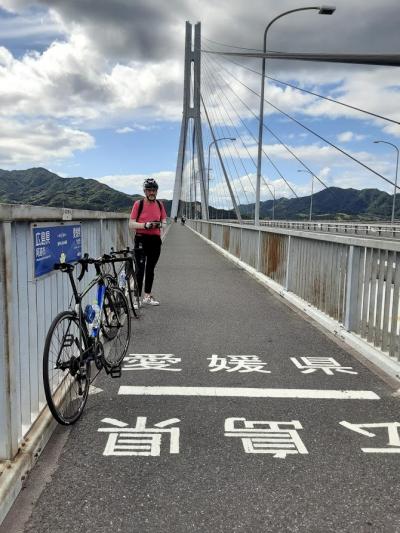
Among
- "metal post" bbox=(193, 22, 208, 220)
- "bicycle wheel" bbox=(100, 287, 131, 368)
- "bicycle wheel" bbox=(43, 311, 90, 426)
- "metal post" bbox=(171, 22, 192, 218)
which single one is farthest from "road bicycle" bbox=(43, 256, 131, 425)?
"metal post" bbox=(171, 22, 192, 218)

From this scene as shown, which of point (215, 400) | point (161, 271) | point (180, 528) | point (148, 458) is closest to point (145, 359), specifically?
point (215, 400)

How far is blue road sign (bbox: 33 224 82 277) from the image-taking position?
3.40 metres

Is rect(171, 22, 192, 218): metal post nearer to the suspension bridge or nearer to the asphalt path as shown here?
the suspension bridge

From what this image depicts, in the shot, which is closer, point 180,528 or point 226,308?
point 180,528

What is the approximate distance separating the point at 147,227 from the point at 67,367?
4277 millimetres

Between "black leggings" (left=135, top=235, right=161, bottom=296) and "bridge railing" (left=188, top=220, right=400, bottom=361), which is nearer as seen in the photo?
"bridge railing" (left=188, top=220, right=400, bottom=361)

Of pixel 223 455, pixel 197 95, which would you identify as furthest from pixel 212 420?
pixel 197 95

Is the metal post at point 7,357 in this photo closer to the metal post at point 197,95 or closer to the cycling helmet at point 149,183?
the cycling helmet at point 149,183

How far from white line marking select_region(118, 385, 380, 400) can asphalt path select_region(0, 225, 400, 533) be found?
0.08 ft

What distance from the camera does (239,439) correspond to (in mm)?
3346

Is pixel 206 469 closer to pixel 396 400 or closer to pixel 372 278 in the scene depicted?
pixel 396 400

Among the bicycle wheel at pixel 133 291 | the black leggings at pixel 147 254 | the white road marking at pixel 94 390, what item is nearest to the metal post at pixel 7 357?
the white road marking at pixel 94 390

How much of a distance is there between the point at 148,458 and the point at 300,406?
147 centimetres

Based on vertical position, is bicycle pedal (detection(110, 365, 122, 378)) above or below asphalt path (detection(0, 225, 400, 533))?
above
